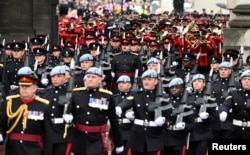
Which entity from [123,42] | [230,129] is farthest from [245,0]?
[230,129]

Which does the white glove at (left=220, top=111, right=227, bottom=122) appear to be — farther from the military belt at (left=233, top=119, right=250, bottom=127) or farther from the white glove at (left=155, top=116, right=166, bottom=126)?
the white glove at (left=155, top=116, right=166, bottom=126)

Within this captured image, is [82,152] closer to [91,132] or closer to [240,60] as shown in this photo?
[91,132]

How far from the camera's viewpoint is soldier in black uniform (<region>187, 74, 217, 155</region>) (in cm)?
A: 1377

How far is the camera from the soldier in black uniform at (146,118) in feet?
42.4

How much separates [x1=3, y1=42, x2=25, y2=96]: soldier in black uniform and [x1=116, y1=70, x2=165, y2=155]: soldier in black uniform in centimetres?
381

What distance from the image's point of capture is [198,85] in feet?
46.5

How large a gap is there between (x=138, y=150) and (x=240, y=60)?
228 inches

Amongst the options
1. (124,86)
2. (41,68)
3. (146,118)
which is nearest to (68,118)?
(146,118)

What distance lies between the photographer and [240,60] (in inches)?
725

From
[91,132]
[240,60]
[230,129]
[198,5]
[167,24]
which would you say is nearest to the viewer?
[91,132]

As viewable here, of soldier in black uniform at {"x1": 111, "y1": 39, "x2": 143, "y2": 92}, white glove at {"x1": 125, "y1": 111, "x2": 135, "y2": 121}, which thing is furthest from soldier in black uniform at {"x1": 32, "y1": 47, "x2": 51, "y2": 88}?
white glove at {"x1": 125, "y1": 111, "x2": 135, "y2": 121}

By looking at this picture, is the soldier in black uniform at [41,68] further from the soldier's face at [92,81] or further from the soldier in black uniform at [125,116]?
the soldier's face at [92,81]

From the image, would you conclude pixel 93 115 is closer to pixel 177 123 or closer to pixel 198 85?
pixel 177 123

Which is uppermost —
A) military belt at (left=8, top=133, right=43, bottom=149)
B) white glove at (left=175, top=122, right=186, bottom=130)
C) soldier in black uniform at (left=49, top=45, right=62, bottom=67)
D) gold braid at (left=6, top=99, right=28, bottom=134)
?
gold braid at (left=6, top=99, right=28, bottom=134)
